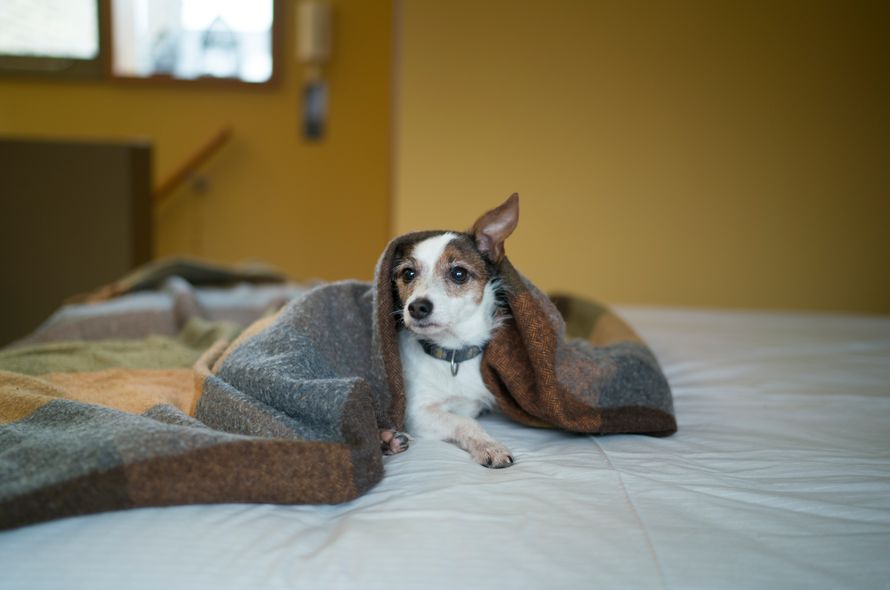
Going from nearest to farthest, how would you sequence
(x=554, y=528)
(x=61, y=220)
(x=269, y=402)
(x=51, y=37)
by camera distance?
(x=554, y=528) → (x=269, y=402) → (x=61, y=220) → (x=51, y=37)

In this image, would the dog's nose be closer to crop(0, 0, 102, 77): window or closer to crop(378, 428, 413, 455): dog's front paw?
crop(378, 428, 413, 455): dog's front paw

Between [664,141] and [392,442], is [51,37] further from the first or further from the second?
[392,442]

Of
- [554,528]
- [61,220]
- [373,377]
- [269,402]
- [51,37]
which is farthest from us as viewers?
[51,37]

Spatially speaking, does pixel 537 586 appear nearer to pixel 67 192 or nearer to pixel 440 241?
pixel 440 241

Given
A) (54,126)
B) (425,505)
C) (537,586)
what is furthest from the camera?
(54,126)

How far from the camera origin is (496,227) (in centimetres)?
142

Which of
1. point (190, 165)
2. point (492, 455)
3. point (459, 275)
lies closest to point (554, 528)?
point (492, 455)

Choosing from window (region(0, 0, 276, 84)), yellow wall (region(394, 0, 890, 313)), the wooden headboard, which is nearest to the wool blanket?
the wooden headboard

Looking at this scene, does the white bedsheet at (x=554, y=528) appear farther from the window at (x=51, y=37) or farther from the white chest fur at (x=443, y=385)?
the window at (x=51, y=37)

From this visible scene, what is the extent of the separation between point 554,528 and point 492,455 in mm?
290

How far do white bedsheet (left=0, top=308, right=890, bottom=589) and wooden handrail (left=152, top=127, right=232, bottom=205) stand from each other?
3592 mm

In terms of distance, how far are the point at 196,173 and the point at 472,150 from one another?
6.98 feet

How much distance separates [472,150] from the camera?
3.22 meters

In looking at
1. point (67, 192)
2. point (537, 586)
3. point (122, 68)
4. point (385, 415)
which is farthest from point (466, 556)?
point (122, 68)
